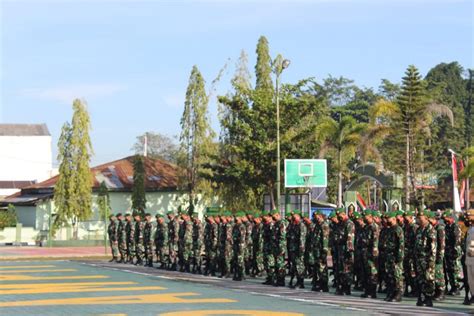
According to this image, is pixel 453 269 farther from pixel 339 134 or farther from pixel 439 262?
pixel 339 134

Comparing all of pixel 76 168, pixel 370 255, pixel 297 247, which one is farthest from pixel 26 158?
pixel 370 255

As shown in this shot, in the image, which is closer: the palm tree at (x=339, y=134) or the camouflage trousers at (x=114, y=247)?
the camouflage trousers at (x=114, y=247)

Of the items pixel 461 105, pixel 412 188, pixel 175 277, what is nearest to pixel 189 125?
pixel 412 188

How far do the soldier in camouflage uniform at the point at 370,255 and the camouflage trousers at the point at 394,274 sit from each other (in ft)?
1.27

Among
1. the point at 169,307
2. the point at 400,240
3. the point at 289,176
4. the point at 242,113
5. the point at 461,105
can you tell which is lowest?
the point at 169,307

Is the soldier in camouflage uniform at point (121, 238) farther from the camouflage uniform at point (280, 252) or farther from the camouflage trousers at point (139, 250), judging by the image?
the camouflage uniform at point (280, 252)

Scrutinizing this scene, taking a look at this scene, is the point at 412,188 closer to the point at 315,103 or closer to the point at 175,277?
the point at 315,103

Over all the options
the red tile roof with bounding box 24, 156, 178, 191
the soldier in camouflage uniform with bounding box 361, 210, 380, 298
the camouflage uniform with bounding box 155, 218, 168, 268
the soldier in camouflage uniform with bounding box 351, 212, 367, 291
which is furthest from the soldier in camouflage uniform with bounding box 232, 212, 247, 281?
the red tile roof with bounding box 24, 156, 178, 191

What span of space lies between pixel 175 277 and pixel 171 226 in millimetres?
4061

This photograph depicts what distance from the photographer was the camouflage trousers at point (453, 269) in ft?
57.9

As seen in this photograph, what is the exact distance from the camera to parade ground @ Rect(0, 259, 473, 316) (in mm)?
14930

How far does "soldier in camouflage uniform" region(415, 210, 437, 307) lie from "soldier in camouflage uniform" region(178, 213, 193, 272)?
10.3m

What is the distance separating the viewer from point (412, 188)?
42375mm

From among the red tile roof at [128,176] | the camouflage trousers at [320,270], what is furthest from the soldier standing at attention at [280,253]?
the red tile roof at [128,176]
